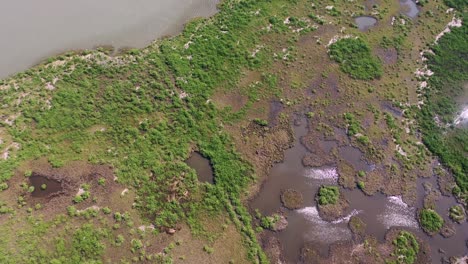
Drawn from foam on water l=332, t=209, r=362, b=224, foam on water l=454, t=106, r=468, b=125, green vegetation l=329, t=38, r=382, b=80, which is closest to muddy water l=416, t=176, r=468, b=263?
foam on water l=332, t=209, r=362, b=224

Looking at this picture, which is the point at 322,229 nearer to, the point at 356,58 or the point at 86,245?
the point at 86,245

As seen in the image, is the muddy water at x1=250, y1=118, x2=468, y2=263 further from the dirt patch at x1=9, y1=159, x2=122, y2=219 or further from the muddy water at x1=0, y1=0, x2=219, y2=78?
the muddy water at x1=0, y1=0, x2=219, y2=78

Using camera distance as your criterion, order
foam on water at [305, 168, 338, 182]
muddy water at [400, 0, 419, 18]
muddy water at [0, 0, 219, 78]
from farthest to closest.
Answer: muddy water at [400, 0, 419, 18] < muddy water at [0, 0, 219, 78] < foam on water at [305, 168, 338, 182]

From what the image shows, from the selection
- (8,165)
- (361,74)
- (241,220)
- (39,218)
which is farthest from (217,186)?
(361,74)

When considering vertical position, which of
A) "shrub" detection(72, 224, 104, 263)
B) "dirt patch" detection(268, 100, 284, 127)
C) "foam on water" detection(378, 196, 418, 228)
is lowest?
"foam on water" detection(378, 196, 418, 228)

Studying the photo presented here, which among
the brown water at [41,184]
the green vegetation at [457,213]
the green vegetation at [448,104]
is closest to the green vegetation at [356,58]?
the green vegetation at [448,104]

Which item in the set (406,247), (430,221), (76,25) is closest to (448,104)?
(430,221)
